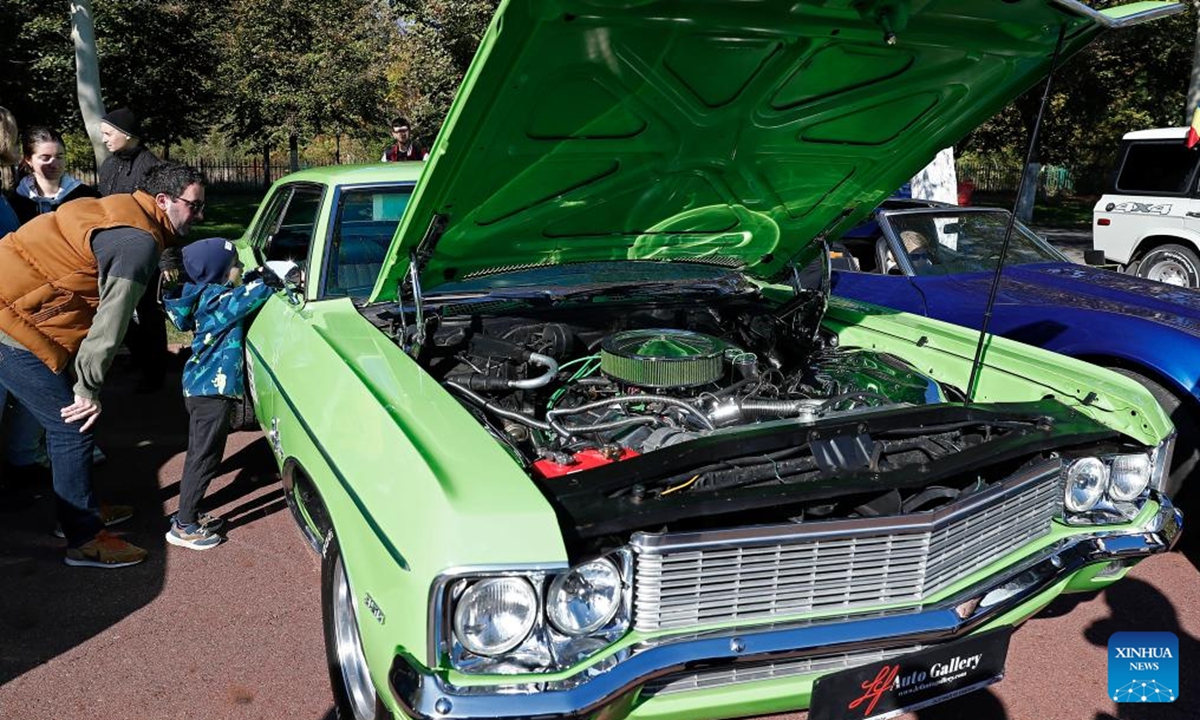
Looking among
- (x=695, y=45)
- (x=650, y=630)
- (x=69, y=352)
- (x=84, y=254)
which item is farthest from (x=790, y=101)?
(x=69, y=352)

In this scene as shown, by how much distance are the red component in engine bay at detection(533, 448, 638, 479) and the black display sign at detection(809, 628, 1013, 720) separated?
2.62ft

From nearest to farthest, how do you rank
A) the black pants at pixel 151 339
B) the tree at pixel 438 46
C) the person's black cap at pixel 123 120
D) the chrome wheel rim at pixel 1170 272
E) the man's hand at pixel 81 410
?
the man's hand at pixel 81 410 < the person's black cap at pixel 123 120 < the black pants at pixel 151 339 < the chrome wheel rim at pixel 1170 272 < the tree at pixel 438 46

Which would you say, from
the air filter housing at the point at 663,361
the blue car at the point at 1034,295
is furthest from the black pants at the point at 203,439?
the blue car at the point at 1034,295

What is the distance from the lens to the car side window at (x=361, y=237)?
11.6 ft

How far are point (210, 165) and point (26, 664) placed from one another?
93.7 ft

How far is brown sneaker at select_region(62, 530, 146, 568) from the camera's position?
3.57m

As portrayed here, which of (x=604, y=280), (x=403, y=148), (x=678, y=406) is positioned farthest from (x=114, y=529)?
(x=403, y=148)

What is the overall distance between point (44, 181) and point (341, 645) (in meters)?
3.92

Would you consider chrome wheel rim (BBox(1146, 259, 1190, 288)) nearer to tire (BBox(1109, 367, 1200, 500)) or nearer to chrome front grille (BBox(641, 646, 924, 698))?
tire (BBox(1109, 367, 1200, 500))

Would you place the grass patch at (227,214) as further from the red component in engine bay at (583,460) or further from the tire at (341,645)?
the red component in engine bay at (583,460)

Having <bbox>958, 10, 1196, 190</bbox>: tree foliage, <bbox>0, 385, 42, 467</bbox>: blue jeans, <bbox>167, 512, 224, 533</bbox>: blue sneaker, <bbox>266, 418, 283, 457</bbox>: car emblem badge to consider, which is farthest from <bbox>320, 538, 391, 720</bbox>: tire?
<bbox>958, 10, 1196, 190</bbox>: tree foliage

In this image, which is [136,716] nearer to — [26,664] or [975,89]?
[26,664]

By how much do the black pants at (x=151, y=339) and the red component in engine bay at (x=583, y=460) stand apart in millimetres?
4320

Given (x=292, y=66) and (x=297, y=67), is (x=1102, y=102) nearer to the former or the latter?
(x=297, y=67)
